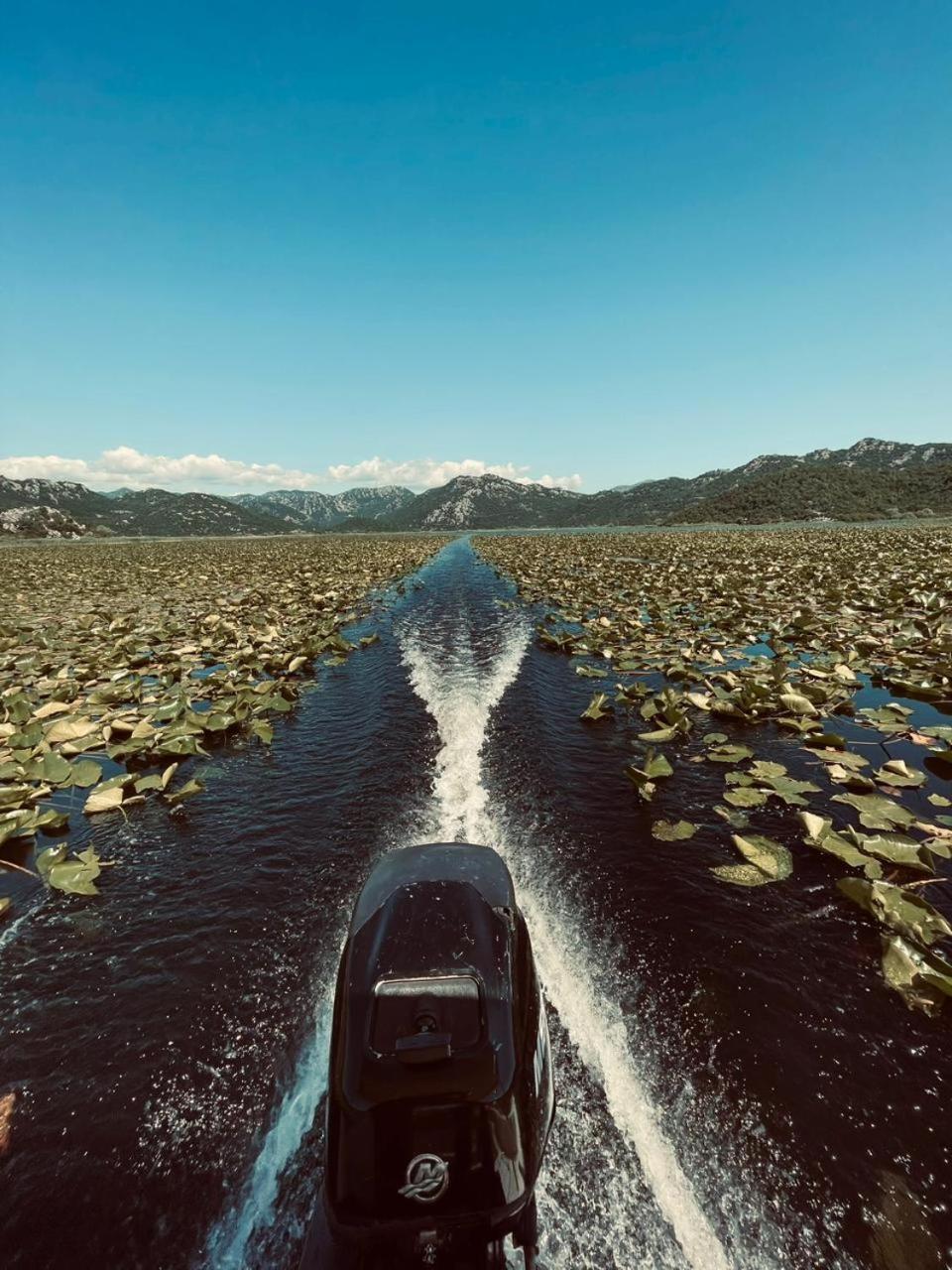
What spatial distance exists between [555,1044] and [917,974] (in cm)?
373

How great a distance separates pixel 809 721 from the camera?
10.5 m

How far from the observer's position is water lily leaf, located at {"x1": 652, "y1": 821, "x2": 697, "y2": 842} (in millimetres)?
7777

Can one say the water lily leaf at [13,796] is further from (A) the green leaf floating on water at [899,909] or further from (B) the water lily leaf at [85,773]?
(A) the green leaf floating on water at [899,909]

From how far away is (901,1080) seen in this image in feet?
14.6

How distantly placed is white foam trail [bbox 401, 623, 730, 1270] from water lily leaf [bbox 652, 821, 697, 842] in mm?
2231

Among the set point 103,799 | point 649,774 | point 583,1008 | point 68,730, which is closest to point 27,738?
point 68,730

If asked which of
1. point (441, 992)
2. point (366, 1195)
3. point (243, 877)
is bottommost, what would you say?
point (243, 877)

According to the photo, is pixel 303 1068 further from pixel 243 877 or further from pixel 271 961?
pixel 243 877

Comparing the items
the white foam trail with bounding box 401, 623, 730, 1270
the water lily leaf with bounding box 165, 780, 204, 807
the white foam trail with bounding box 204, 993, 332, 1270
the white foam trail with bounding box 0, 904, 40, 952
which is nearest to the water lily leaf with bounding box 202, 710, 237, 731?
the water lily leaf with bounding box 165, 780, 204, 807

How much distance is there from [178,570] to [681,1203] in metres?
51.0

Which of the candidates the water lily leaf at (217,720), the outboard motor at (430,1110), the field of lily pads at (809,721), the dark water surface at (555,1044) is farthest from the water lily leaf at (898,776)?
the water lily leaf at (217,720)

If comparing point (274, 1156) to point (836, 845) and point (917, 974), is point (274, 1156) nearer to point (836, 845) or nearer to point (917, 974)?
point (917, 974)

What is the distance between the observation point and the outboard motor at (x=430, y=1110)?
3.02m

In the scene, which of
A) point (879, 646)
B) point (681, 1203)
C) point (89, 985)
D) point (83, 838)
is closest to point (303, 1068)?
point (89, 985)
